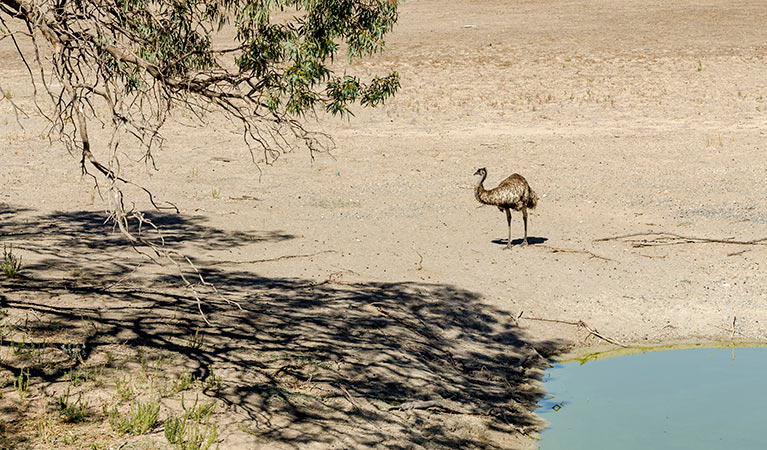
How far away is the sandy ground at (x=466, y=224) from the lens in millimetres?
9883

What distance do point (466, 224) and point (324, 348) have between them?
22.8ft

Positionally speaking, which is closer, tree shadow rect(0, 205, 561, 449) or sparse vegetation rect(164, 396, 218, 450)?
sparse vegetation rect(164, 396, 218, 450)

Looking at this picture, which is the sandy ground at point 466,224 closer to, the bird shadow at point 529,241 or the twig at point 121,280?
the bird shadow at point 529,241

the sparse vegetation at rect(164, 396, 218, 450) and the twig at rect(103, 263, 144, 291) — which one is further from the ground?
the twig at rect(103, 263, 144, 291)

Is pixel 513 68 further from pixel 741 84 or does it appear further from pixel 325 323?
pixel 325 323

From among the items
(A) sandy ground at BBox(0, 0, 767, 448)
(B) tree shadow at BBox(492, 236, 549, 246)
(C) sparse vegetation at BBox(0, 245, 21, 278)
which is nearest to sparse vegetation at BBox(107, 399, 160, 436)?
(A) sandy ground at BBox(0, 0, 767, 448)

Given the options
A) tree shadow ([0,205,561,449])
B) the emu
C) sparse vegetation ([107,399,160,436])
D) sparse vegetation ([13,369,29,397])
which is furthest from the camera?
the emu

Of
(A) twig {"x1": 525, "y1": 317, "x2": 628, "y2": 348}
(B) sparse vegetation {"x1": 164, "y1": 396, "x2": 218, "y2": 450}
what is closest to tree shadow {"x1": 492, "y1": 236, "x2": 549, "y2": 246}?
(A) twig {"x1": 525, "y1": 317, "x2": 628, "y2": 348}

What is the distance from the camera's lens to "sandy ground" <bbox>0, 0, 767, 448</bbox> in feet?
32.4

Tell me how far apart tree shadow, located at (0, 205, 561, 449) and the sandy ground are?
0.12 feet

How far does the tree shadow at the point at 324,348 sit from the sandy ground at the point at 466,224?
0.04 meters

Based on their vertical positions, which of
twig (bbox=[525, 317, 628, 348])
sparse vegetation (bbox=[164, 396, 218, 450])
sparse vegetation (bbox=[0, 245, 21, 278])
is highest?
sparse vegetation (bbox=[0, 245, 21, 278])

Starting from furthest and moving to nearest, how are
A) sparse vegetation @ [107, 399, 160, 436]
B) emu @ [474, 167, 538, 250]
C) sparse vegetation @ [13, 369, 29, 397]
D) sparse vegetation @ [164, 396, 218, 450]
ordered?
emu @ [474, 167, 538, 250]
sparse vegetation @ [13, 369, 29, 397]
sparse vegetation @ [107, 399, 160, 436]
sparse vegetation @ [164, 396, 218, 450]

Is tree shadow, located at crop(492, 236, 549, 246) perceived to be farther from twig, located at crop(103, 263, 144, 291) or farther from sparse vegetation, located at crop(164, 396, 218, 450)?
sparse vegetation, located at crop(164, 396, 218, 450)
